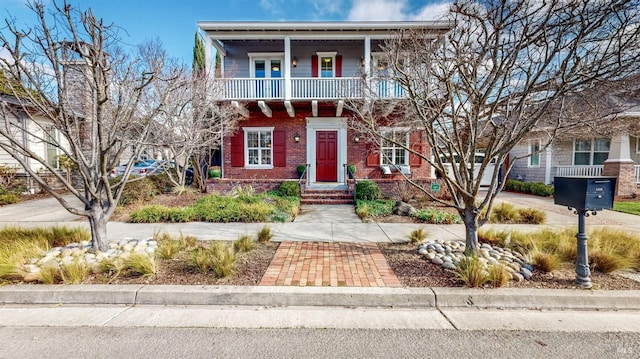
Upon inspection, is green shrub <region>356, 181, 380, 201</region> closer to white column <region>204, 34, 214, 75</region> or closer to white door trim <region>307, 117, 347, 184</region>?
white door trim <region>307, 117, 347, 184</region>

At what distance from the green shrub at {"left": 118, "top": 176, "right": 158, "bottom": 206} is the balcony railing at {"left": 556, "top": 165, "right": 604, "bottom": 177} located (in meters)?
17.6

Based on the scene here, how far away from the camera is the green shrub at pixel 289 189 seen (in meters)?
10.2

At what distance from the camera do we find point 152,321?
282cm

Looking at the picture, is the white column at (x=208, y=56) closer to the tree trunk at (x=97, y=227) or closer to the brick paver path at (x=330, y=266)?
the tree trunk at (x=97, y=227)

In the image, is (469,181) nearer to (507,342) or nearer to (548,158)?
(507,342)

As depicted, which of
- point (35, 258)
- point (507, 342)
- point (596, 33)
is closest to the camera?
point (507, 342)

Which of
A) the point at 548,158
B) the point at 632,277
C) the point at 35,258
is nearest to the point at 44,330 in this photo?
the point at 35,258

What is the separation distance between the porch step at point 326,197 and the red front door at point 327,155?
5.70 feet

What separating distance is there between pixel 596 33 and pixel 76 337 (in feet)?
22.8

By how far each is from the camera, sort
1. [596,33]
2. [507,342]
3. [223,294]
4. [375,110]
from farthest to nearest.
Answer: [375,110], [596,33], [223,294], [507,342]

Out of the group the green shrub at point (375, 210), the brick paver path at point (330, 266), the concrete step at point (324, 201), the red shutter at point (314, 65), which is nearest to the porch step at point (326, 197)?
the concrete step at point (324, 201)

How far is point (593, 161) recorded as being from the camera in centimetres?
1334

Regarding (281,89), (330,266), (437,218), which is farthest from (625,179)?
(281,89)

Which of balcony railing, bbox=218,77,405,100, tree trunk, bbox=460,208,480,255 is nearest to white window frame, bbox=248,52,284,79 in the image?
balcony railing, bbox=218,77,405,100
